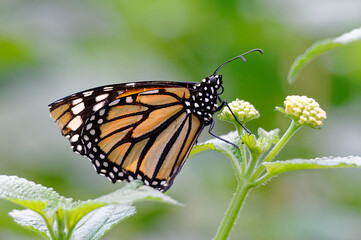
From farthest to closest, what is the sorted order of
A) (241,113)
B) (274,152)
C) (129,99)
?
(129,99)
(241,113)
(274,152)

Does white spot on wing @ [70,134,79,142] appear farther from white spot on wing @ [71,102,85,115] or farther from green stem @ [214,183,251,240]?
green stem @ [214,183,251,240]

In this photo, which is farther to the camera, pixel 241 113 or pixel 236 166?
pixel 241 113

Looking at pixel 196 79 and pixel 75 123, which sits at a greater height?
pixel 196 79

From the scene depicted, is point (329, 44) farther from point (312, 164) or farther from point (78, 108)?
point (78, 108)

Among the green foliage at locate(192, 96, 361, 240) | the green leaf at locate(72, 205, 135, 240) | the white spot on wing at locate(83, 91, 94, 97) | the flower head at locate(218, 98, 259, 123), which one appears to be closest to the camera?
the green foliage at locate(192, 96, 361, 240)

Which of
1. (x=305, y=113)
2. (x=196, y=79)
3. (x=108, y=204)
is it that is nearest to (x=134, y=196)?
(x=108, y=204)

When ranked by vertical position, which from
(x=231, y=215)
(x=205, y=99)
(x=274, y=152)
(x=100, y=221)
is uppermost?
(x=205, y=99)

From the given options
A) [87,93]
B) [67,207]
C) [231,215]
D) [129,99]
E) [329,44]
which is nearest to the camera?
[329,44]

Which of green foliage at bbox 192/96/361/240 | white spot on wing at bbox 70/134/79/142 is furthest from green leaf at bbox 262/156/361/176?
white spot on wing at bbox 70/134/79/142
